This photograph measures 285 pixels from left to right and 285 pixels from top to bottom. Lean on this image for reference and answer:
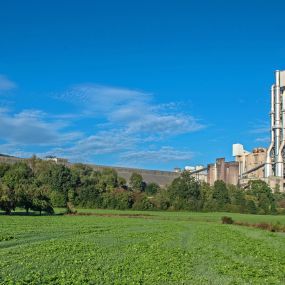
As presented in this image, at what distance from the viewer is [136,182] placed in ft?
522

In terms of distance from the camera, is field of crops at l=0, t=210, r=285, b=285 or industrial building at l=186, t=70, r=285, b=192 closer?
field of crops at l=0, t=210, r=285, b=285

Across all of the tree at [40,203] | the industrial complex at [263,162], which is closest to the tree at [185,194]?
the industrial complex at [263,162]

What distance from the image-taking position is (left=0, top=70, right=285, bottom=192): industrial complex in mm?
142000

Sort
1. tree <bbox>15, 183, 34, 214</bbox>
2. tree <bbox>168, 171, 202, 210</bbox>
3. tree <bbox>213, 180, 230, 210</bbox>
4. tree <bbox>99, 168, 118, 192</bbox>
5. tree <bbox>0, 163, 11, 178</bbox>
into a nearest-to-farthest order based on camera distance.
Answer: tree <bbox>15, 183, 34, 214</bbox>
tree <bbox>168, 171, 202, 210</bbox>
tree <bbox>213, 180, 230, 210</bbox>
tree <bbox>0, 163, 11, 178</bbox>
tree <bbox>99, 168, 118, 192</bbox>

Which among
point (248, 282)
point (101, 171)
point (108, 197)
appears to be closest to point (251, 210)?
point (108, 197)

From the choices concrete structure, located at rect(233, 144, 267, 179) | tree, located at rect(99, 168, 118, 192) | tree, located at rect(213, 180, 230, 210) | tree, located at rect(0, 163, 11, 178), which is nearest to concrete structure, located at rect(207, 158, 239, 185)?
concrete structure, located at rect(233, 144, 267, 179)

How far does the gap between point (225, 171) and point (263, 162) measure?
15.7 metres

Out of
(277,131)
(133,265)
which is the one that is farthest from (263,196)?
(133,265)

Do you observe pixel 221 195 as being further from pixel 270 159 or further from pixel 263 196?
pixel 270 159

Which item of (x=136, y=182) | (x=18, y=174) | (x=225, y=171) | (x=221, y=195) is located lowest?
(x=221, y=195)

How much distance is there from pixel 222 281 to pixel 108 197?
10369cm

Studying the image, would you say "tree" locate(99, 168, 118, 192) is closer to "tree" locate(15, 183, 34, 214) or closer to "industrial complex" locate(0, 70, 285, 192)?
"industrial complex" locate(0, 70, 285, 192)

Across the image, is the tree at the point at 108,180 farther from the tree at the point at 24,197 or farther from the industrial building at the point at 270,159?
the tree at the point at 24,197

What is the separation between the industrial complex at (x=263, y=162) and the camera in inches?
5591
